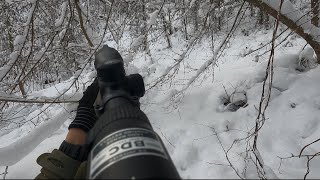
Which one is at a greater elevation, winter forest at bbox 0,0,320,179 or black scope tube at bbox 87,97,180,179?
winter forest at bbox 0,0,320,179

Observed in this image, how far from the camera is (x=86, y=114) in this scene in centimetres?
165

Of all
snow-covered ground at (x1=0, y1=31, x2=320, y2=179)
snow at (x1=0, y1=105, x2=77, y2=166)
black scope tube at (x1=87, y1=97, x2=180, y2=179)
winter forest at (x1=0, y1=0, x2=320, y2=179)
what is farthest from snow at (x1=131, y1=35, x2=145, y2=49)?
black scope tube at (x1=87, y1=97, x2=180, y2=179)

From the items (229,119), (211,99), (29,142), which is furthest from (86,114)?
(211,99)

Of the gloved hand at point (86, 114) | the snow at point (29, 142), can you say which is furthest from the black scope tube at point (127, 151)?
the snow at point (29, 142)

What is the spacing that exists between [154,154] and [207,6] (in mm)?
3026

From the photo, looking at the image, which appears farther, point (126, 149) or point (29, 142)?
point (29, 142)

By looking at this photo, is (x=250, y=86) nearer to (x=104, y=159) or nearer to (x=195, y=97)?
(x=195, y=97)

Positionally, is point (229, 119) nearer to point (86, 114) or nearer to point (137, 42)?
point (137, 42)

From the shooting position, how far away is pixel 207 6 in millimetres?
3629

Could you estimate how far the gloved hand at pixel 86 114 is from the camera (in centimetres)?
157

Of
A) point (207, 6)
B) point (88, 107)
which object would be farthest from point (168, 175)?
point (207, 6)

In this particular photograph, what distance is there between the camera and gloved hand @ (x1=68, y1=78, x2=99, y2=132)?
1.57m

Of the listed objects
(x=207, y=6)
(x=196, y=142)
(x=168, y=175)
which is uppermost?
(x=207, y=6)

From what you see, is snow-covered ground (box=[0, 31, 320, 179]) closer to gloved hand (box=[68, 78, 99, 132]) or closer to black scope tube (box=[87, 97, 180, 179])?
gloved hand (box=[68, 78, 99, 132])
